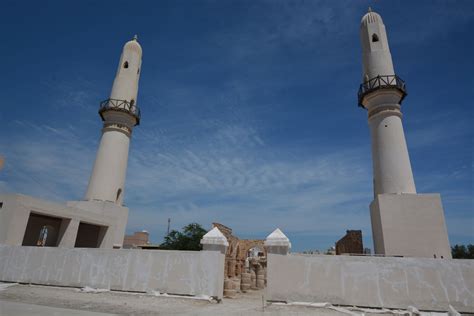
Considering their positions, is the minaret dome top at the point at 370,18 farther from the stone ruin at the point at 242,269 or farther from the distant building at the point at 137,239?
the distant building at the point at 137,239

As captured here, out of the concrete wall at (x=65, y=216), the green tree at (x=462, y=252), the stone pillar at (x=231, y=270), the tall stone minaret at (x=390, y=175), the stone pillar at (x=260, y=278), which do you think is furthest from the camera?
the green tree at (x=462, y=252)

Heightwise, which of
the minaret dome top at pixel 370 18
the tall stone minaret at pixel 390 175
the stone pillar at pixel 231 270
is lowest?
the stone pillar at pixel 231 270

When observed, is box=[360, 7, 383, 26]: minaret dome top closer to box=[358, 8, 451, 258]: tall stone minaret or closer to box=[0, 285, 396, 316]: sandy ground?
box=[358, 8, 451, 258]: tall stone minaret

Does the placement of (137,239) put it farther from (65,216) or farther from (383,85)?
Result: (383,85)

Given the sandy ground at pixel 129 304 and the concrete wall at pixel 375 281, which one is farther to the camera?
the concrete wall at pixel 375 281

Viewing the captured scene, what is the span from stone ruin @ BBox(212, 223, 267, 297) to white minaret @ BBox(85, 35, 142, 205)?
30.0ft

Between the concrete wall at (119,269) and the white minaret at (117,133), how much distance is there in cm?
661

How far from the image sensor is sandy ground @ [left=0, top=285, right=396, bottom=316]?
7.70 meters

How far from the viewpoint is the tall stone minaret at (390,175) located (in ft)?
40.7

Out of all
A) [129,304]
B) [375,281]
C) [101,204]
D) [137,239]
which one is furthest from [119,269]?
[137,239]

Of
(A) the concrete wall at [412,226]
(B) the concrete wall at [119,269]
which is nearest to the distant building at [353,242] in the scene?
(A) the concrete wall at [412,226]

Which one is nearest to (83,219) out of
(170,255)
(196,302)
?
(170,255)

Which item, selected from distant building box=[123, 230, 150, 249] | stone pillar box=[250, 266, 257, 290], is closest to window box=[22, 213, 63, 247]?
stone pillar box=[250, 266, 257, 290]

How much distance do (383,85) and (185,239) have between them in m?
23.1
